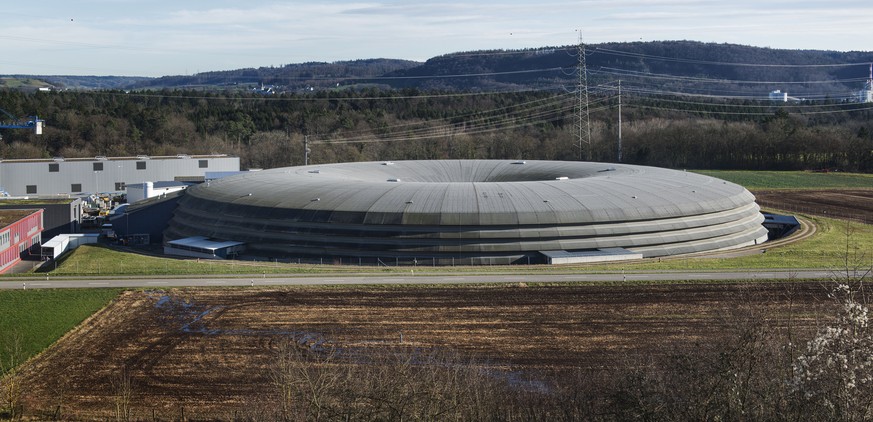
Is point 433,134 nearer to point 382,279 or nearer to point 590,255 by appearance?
point 590,255

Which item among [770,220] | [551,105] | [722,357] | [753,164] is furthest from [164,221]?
[551,105]

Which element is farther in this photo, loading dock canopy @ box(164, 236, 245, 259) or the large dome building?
loading dock canopy @ box(164, 236, 245, 259)

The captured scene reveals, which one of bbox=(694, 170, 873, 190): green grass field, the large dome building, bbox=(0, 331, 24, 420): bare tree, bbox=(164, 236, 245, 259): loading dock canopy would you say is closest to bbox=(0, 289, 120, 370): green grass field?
bbox=(0, 331, 24, 420): bare tree

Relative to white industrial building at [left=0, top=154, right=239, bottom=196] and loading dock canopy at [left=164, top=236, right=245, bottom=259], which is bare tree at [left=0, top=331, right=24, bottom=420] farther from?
white industrial building at [left=0, top=154, right=239, bottom=196]

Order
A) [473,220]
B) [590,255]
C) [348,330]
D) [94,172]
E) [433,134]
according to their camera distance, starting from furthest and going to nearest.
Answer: [433,134] → [94,172] → [473,220] → [590,255] → [348,330]

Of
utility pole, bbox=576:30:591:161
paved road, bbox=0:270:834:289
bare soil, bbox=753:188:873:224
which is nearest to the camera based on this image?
paved road, bbox=0:270:834:289

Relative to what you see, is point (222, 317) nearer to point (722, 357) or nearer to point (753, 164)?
point (722, 357)

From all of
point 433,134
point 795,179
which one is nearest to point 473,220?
point 795,179
